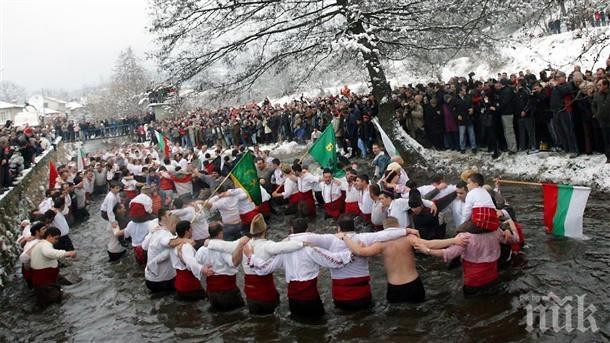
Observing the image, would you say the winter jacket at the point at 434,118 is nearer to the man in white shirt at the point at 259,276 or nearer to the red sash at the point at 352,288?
the red sash at the point at 352,288

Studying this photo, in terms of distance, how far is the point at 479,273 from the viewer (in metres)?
7.20

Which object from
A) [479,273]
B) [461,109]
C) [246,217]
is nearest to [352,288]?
[479,273]

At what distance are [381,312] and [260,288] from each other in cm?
176

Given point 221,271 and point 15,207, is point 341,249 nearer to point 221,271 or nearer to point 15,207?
point 221,271

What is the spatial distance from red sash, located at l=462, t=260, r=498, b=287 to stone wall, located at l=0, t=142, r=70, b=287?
401 inches

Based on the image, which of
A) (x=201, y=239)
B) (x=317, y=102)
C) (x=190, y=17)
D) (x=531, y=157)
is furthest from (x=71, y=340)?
(x=317, y=102)

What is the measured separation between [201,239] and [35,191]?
12452 mm

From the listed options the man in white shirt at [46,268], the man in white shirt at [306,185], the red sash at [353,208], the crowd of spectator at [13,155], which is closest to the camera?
the man in white shirt at [46,268]

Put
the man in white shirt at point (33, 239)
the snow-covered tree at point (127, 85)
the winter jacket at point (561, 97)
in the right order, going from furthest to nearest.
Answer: the snow-covered tree at point (127, 85) < the winter jacket at point (561, 97) < the man in white shirt at point (33, 239)

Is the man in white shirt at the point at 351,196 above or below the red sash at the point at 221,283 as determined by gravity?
above

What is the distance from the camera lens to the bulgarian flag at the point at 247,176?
11109 mm

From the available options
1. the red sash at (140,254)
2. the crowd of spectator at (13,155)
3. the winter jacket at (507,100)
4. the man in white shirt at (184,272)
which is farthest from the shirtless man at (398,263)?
the crowd of spectator at (13,155)

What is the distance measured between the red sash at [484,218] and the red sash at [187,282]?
4.63m

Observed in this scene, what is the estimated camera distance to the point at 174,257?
28.9 feet
